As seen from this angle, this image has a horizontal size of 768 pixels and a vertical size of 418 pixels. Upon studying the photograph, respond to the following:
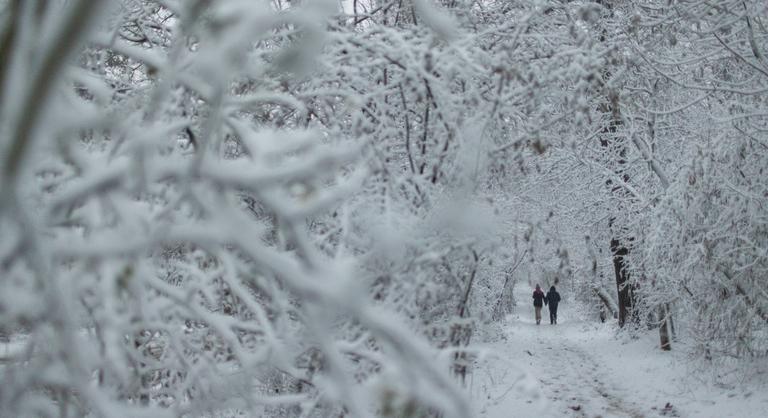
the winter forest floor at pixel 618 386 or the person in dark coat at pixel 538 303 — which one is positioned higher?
the person in dark coat at pixel 538 303

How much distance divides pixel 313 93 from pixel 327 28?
638mm

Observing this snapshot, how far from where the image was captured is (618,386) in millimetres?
10555

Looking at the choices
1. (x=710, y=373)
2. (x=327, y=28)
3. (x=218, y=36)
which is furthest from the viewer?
(x=710, y=373)

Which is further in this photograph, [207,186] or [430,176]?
[430,176]

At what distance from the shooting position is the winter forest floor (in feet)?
27.1

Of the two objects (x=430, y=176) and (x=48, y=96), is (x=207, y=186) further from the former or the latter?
(x=430, y=176)

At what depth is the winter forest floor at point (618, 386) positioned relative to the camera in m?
8.27

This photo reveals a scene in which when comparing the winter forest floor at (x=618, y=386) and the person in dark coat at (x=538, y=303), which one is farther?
the person in dark coat at (x=538, y=303)

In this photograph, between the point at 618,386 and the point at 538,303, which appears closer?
the point at 618,386

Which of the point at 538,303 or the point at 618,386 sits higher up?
the point at 538,303

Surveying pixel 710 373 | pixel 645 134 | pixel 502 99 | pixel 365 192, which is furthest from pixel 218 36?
pixel 645 134

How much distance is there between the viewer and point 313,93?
13.4 ft

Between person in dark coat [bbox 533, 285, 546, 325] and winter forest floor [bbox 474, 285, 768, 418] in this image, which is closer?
winter forest floor [bbox 474, 285, 768, 418]

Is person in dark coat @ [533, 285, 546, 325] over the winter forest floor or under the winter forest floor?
over
